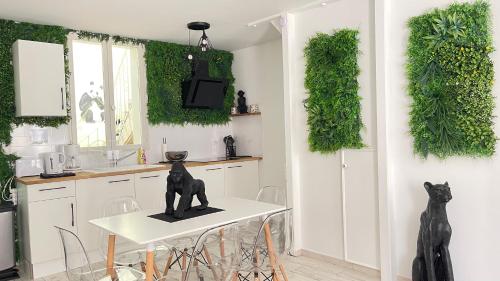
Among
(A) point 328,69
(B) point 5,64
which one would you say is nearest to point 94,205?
(B) point 5,64

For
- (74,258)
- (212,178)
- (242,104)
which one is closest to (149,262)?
(74,258)

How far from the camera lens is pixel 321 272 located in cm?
365

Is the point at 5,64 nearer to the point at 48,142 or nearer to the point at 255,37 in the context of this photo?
the point at 48,142

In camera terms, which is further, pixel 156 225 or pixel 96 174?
pixel 96 174

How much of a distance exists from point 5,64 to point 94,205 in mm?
1758

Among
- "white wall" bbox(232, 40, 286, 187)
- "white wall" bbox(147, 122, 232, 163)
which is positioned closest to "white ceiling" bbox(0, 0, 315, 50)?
"white wall" bbox(232, 40, 286, 187)

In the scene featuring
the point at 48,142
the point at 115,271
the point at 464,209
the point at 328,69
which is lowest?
the point at 115,271

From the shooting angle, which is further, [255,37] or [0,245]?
[255,37]

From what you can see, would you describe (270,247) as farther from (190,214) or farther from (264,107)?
(264,107)

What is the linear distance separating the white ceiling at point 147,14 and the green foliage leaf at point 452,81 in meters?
1.35

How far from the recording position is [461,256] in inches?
117

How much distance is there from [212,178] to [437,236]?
296 cm

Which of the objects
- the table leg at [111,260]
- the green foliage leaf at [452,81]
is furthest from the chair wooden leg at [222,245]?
the green foliage leaf at [452,81]

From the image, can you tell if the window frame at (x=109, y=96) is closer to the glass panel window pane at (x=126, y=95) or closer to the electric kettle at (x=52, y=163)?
the glass panel window pane at (x=126, y=95)
